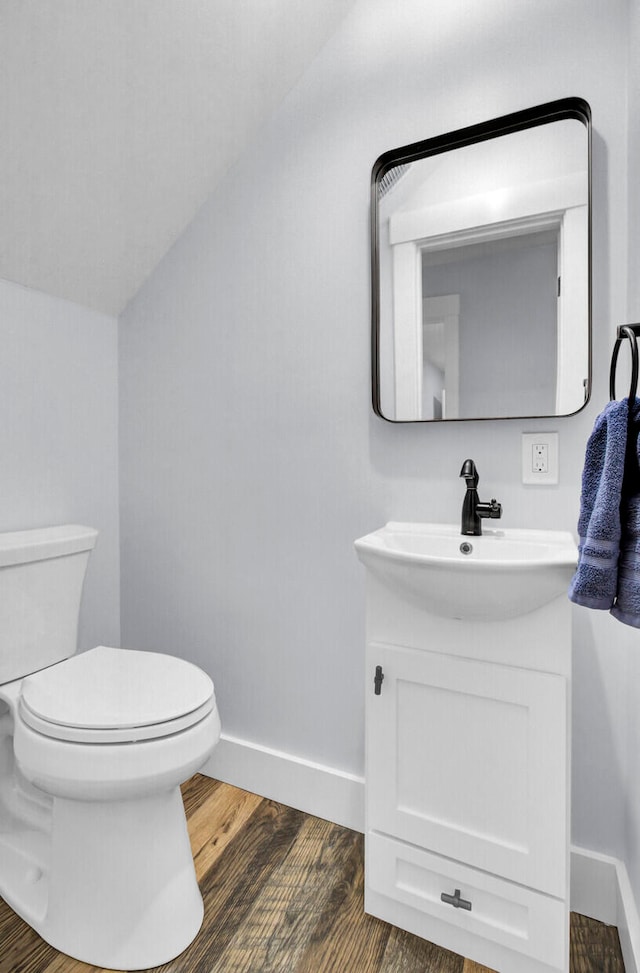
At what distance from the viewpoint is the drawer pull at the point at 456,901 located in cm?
115

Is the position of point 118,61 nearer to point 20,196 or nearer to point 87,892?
point 20,196

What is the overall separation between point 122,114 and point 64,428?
36.2 inches

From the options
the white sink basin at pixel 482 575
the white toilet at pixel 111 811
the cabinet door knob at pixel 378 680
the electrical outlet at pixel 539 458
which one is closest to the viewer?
the white sink basin at pixel 482 575

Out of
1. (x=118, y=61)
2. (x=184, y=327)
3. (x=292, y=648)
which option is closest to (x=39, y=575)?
(x=292, y=648)

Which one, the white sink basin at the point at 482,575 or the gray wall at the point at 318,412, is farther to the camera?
the gray wall at the point at 318,412

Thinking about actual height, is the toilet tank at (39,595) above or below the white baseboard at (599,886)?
above

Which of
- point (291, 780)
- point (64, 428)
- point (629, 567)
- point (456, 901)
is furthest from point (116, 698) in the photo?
point (629, 567)

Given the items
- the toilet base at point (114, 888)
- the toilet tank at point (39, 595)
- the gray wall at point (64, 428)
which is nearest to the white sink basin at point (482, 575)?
the toilet base at point (114, 888)

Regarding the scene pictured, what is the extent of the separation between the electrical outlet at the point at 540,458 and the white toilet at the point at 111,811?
92 centimetres

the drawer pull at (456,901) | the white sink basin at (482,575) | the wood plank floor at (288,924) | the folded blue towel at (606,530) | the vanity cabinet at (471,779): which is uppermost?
the folded blue towel at (606,530)

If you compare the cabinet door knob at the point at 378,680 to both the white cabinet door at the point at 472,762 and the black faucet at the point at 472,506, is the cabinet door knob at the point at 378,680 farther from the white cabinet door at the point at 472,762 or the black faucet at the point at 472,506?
the black faucet at the point at 472,506

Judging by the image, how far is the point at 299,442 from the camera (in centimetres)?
166

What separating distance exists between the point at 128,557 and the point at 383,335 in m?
1.21

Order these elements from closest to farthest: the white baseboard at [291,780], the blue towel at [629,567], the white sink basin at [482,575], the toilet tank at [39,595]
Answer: the blue towel at [629,567] < the white sink basin at [482,575] < the toilet tank at [39,595] < the white baseboard at [291,780]
